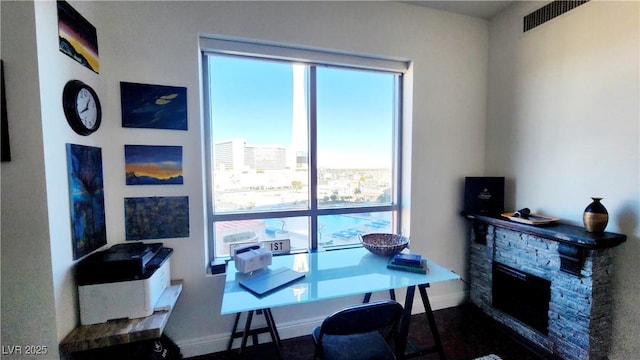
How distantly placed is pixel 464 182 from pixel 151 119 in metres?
2.80

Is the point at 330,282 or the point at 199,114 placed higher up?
the point at 199,114

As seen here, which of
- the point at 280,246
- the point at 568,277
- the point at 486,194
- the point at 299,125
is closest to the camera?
the point at 568,277

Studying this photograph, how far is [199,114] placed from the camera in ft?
6.23

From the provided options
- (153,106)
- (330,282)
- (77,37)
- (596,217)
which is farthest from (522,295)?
(77,37)

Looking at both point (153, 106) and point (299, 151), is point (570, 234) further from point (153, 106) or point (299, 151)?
point (153, 106)

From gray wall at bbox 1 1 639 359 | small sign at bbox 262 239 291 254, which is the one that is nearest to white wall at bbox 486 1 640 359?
gray wall at bbox 1 1 639 359

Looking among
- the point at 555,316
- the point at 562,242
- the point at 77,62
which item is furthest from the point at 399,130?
the point at 77,62

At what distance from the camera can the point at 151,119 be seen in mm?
1813

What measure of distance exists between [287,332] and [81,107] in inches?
84.9

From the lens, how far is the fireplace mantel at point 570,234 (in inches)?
63.7

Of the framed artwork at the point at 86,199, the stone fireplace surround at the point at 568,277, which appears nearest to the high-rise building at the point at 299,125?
the framed artwork at the point at 86,199

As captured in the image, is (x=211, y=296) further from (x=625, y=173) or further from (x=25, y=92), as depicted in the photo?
(x=625, y=173)

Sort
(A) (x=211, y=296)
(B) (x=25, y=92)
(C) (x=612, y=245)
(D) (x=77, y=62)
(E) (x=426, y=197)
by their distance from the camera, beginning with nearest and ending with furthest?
1. (B) (x=25, y=92)
2. (D) (x=77, y=62)
3. (C) (x=612, y=245)
4. (A) (x=211, y=296)
5. (E) (x=426, y=197)

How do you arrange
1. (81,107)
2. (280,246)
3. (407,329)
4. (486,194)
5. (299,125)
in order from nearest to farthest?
(81,107), (407,329), (280,246), (299,125), (486,194)
